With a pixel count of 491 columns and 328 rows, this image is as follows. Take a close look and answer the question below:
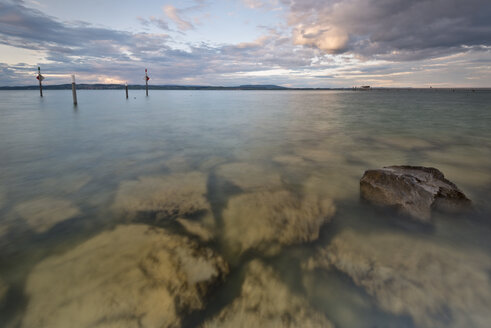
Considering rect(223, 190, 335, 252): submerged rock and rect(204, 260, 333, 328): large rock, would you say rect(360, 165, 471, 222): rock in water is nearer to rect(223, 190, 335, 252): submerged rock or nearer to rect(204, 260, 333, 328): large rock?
rect(223, 190, 335, 252): submerged rock

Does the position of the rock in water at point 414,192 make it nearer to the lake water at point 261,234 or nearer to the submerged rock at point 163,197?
the lake water at point 261,234

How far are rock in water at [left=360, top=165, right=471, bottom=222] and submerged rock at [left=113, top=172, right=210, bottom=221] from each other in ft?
13.1

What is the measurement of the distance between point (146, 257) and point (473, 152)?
13.7 m

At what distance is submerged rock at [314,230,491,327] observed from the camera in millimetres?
3100

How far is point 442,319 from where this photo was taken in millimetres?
3006

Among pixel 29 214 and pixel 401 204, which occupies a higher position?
pixel 401 204

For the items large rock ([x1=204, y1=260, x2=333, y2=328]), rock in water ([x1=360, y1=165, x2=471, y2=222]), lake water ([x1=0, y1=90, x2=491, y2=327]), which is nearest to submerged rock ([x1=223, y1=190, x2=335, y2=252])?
lake water ([x1=0, y1=90, x2=491, y2=327])

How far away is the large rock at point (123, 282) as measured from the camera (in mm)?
2994

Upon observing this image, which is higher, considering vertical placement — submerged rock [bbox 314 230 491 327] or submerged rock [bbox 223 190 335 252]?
submerged rock [bbox 223 190 335 252]

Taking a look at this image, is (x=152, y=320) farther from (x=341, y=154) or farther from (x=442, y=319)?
(x=341, y=154)

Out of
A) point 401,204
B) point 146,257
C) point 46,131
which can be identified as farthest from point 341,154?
point 46,131

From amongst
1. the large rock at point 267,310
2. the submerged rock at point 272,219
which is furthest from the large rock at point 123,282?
the submerged rock at point 272,219

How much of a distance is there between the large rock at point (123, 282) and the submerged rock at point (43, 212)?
129 cm

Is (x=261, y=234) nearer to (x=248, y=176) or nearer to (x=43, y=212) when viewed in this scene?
(x=248, y=176)
